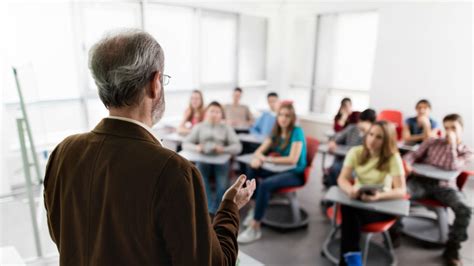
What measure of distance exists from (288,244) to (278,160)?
766 millimetres

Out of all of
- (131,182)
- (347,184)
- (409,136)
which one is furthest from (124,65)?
(409,136)

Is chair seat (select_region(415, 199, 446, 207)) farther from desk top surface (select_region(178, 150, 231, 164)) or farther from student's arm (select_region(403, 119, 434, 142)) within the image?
desk top surface (select_region(178, 150, 231, 164))

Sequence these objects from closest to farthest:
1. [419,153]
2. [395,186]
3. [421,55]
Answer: [395,186] < [419,153] < [421,55]

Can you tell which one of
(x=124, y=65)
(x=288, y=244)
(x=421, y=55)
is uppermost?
(x=421, y=55)

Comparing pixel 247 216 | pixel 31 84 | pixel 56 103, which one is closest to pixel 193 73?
pixel 56 103

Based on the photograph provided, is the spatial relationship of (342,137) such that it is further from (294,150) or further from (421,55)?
(421,55)

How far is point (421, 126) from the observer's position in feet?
11.8

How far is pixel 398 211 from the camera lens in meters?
2.23

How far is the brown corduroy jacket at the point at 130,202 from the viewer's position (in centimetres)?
75

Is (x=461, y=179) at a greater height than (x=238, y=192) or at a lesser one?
lesser

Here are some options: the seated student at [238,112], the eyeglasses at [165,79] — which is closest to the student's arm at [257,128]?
the seated student at [238,112]

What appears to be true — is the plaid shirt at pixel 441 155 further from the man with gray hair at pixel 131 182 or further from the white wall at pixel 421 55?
the man with gray hair at pixel 131 182

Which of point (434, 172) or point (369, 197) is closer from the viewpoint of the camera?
point (369, 197)

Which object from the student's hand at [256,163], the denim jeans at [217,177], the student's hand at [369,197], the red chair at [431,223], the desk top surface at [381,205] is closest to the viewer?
the desk top surface at [381,205]
